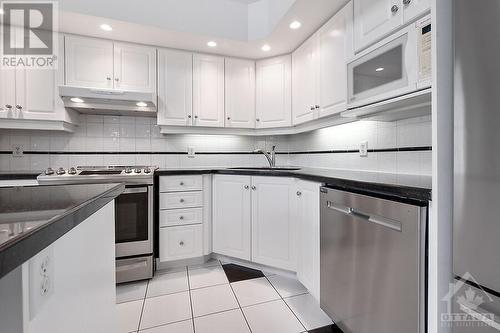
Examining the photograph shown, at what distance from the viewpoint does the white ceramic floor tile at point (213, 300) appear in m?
1.68

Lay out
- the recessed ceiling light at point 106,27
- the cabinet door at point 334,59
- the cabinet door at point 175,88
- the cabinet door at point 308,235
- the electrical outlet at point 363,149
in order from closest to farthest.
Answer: the cabinet door at point 308,235 → the cabinet door at point 334,59 → the electrical outlet at point 363,149 → the recessed ceiling light at point 106,27 → the cabinet door at point 175,88

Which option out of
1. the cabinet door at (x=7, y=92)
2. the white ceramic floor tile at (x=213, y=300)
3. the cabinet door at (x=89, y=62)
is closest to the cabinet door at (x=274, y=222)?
the white ceramic floor tile at (x=213, y=300)

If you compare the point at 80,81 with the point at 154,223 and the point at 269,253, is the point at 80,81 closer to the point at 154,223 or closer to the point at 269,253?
the point at 154,223

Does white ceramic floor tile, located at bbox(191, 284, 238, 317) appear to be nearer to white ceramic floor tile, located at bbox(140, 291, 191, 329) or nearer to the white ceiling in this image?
white ceramic floor tile, located at bbox(140, 291, 191, 329)

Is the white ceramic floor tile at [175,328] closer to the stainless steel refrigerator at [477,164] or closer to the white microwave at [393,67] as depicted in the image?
the stainless steel refrigerator at [477,164]

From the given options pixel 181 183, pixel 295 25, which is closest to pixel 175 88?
pixel 181 183

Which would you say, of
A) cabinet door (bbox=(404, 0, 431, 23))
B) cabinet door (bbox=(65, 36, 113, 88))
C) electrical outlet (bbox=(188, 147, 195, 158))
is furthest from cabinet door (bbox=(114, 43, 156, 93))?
cabinet door (bbox=(404, 0, 431, 23))

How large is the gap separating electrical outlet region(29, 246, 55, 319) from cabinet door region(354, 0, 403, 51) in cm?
175

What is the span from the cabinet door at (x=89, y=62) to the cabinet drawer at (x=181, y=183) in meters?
1.09

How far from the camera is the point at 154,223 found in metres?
2.23

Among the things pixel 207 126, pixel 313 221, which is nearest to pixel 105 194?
pixel 313 221

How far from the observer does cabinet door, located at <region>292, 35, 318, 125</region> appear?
7.29 ft

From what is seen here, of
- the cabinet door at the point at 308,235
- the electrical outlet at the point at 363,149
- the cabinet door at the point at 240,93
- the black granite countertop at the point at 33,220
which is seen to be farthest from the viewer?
the cabinet door at the point at 240,93

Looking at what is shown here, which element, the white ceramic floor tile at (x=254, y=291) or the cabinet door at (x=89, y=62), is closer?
the white ceramic floor tile at (x=254, y=291)
